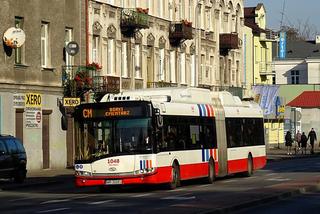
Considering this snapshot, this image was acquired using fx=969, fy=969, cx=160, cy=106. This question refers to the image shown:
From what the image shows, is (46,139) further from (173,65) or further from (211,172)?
(173,65)

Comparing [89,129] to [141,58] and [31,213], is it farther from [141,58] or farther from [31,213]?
[141,58]

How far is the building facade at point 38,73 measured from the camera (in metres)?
41.4

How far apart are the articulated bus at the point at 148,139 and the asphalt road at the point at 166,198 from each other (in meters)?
0.55

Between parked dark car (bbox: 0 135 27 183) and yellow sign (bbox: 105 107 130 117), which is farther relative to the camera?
parked dark car (bbox: 0 135 27 183)

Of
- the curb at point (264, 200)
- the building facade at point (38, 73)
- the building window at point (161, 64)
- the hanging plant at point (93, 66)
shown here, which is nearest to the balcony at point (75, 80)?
the hanging plant at point (93, 66)

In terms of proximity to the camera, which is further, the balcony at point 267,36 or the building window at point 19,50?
the balcony at point 267,36

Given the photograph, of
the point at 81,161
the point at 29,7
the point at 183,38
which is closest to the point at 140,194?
the point at 81,161

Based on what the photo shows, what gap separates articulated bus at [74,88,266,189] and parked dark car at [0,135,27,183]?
655cm

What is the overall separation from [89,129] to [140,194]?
252 cm

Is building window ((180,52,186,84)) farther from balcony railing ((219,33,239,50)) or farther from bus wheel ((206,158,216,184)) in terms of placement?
bus wheel ((206,158,216,184))

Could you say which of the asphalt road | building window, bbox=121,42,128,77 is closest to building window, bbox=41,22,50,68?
building window, bbox=121,42,128,77

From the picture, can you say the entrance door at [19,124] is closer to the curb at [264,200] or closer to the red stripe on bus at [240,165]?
the red stripe on bus at [240,165]

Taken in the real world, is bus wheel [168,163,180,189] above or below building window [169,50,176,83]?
below

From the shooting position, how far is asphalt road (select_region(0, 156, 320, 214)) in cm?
2114
